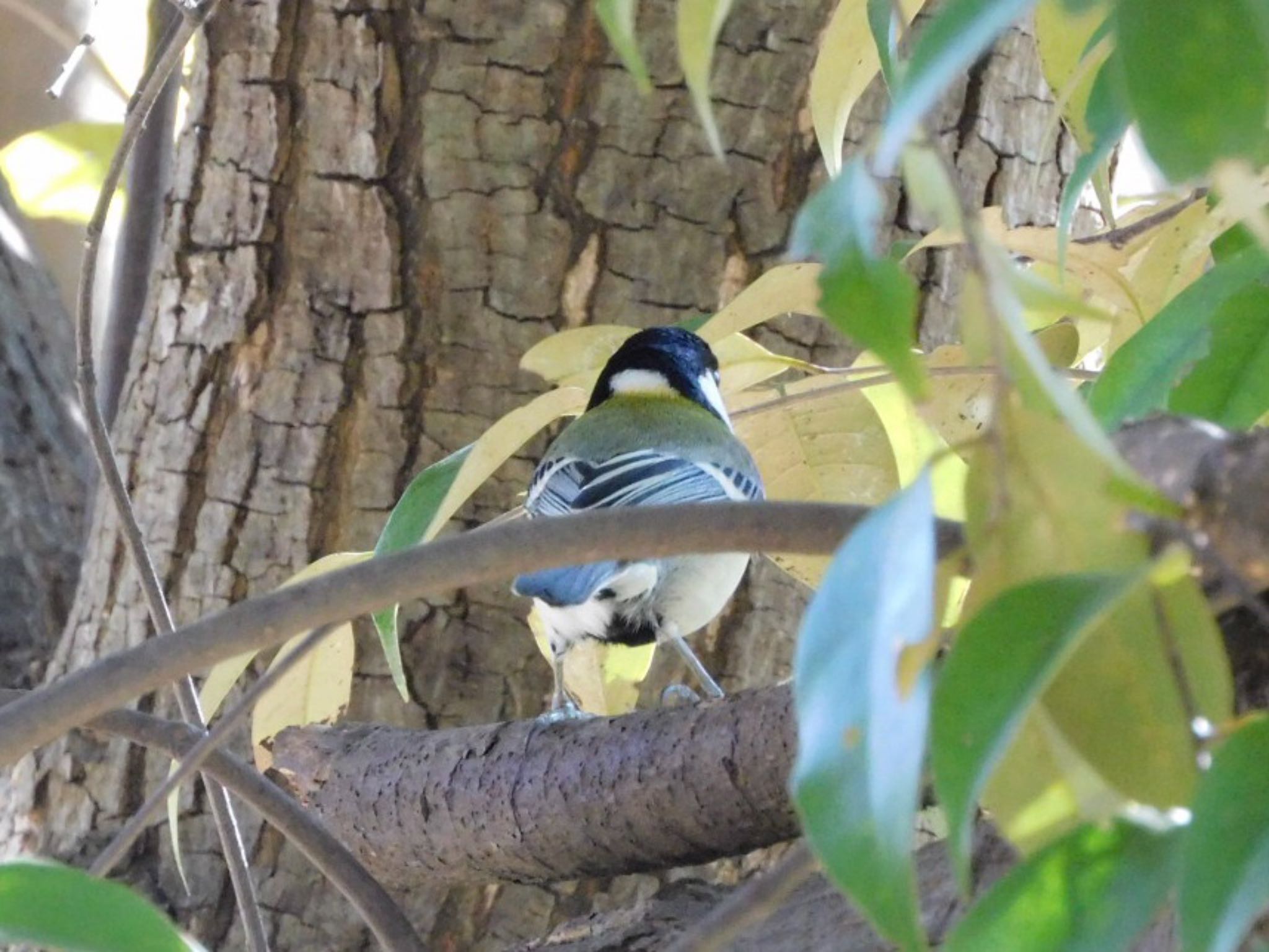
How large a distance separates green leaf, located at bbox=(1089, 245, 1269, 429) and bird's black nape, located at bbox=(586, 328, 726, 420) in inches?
33.1

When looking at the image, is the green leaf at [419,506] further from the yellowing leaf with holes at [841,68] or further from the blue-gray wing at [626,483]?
the blue-gray wing at [626,483]

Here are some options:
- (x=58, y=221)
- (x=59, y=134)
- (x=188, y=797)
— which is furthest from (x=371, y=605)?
(x=58, y=221)

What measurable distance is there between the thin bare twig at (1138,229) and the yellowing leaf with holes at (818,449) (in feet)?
0.42

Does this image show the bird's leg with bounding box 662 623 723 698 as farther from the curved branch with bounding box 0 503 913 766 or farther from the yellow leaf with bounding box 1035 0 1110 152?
the curved branch with bounding box 0 503 913 766

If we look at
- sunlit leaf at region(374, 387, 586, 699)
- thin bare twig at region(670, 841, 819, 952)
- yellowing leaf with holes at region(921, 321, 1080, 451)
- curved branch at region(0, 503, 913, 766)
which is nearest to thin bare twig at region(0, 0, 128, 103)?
sunlit leaf at region(374, 387, 586, 699)

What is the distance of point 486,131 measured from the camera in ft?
3.91

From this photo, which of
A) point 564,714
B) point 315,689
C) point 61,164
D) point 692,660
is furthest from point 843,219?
point 61,164

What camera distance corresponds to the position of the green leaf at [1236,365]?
0.47m

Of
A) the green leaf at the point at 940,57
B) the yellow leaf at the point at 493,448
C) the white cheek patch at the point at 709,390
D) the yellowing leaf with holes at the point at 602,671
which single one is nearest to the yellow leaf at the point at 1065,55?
the yellow leaf at the point at 493,448

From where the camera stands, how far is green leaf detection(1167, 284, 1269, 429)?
1.56 feet

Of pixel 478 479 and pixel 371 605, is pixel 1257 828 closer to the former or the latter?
pixel 371 605

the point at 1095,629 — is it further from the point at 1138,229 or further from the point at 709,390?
the point at 709,390

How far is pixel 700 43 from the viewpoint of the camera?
0.33 meters

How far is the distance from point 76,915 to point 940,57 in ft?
0.83
